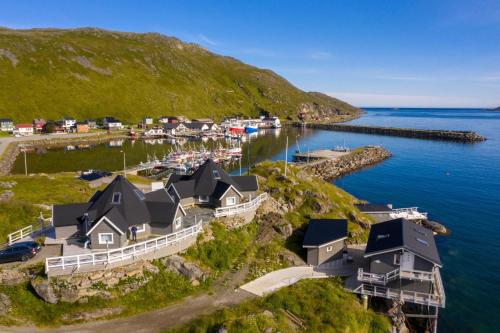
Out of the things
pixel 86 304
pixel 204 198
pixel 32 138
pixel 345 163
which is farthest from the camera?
pixel 32 138

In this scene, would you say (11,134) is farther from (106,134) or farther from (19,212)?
(19,212)

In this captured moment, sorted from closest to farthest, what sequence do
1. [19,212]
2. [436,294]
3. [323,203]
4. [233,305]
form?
[233,305]
[436,294]
[19,212]
[323,203]

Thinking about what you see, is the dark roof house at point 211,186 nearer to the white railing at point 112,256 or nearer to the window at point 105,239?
the white railing at point 112,256

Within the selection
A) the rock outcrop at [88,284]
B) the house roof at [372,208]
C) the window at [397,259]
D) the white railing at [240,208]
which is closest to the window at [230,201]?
the white railing at [240,208]

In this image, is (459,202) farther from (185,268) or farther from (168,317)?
(168,317)

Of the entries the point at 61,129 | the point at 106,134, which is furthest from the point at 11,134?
the point at 106,134

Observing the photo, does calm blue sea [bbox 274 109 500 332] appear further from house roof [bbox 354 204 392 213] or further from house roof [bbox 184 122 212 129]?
house roof [bbox 184 122 212 129]

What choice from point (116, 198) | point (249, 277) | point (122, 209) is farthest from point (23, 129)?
point (249, 277)
